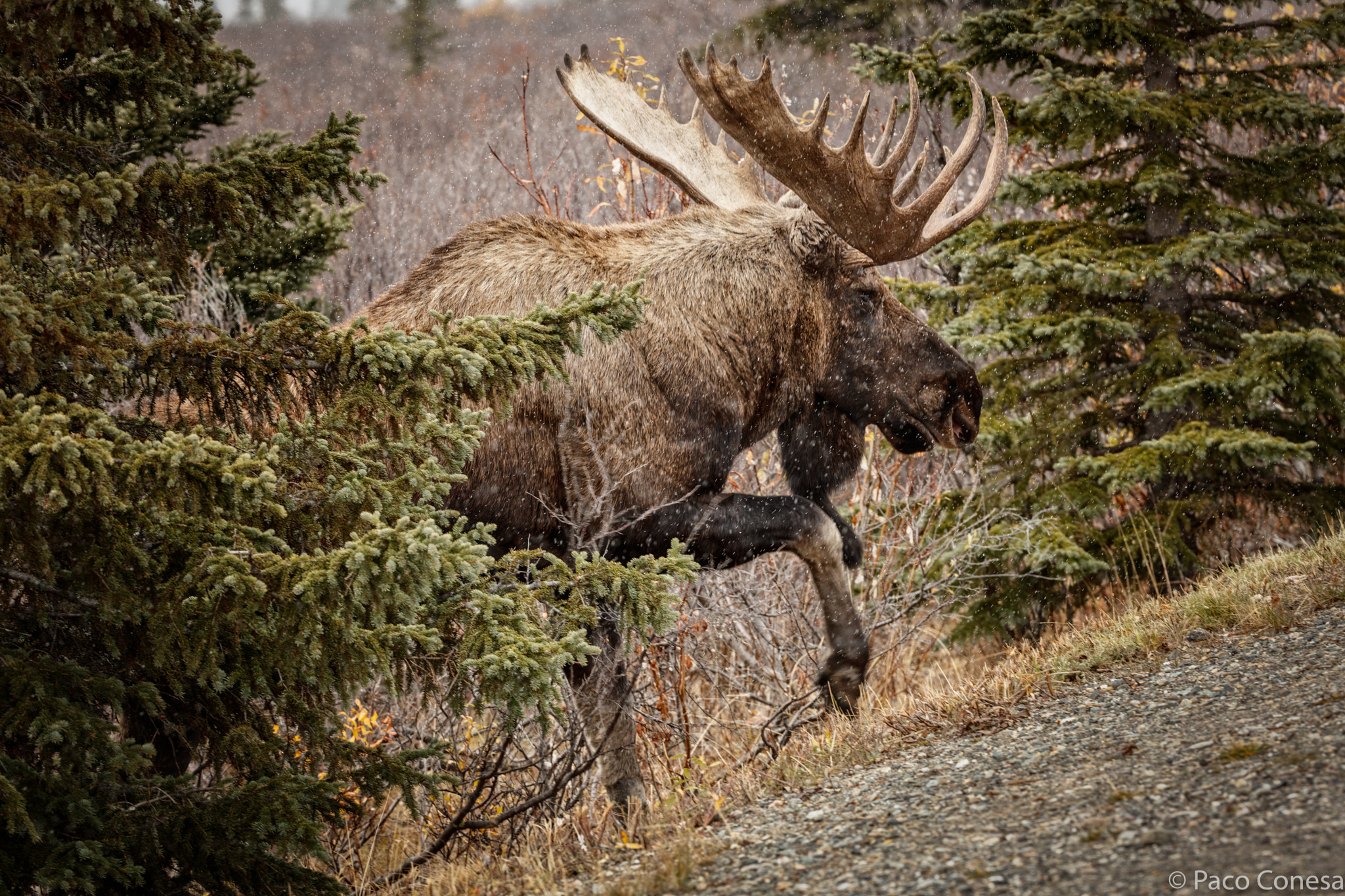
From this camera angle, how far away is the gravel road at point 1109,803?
214cm

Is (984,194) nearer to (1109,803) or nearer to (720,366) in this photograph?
(720,366)

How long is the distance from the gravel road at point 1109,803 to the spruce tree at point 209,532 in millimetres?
735

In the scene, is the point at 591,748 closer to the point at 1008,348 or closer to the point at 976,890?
the point at 976,890

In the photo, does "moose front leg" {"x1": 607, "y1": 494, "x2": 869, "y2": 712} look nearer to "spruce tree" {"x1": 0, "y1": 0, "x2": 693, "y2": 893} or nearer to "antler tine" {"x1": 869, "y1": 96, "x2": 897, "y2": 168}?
"spruce tree" {"x1": 0, "y1": 0, "x2": 693, "y2": 893}

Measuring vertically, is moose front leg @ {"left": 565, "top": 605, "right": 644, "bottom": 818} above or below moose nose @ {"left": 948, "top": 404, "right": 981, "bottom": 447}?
below

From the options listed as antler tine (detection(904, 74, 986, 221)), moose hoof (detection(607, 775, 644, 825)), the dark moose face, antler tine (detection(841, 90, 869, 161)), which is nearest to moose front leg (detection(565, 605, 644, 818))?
moose hoof (detection(607, 775, 644, 825))

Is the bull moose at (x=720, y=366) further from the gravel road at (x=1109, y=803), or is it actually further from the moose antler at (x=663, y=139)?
the gravel road at (x=1109, y=803)

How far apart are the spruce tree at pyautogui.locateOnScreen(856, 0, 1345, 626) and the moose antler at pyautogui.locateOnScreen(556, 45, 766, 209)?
62.7 inches

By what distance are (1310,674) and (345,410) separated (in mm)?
2755

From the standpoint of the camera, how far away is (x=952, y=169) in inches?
198

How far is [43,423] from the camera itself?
2502 millimetres

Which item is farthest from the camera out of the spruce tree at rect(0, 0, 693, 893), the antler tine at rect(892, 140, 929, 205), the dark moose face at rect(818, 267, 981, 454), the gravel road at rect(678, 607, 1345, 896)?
the dark moose face at rect(818, 267, 981, 454)

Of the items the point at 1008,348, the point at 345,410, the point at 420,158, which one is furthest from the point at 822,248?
the point at 420,158

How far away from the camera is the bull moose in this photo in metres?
4.25
